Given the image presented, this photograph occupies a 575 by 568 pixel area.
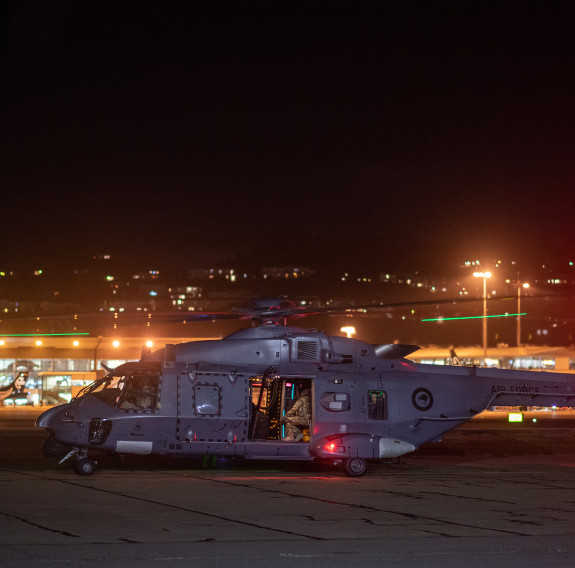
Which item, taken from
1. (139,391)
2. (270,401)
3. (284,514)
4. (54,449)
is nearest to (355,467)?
(270,401)

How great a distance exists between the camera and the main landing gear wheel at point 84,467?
16.9 metres

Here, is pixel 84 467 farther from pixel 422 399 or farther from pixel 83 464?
pixel 422 399

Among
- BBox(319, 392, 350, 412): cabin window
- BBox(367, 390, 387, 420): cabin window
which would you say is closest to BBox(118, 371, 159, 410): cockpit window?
BBox(319, 392, 350, 412): cabin window

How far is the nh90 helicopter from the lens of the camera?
17766mm

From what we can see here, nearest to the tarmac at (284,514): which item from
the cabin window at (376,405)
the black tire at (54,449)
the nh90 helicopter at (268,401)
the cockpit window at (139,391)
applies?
the black tire at (54,449)

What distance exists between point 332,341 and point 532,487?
18.7 ft

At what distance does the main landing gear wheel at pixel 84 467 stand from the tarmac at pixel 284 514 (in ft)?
0.71

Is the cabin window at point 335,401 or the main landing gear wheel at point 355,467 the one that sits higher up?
the cabin window at point 335,401

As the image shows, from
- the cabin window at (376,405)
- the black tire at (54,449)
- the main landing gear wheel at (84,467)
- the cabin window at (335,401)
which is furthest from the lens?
the cabin window at (376,405)

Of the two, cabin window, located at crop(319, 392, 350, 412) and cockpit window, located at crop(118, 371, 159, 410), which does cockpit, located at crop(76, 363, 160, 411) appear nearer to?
cockpit window, located at crop(118, 371, 159, 410)

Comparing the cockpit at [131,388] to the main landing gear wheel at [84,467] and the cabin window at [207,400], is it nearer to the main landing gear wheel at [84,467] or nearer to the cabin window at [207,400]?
the cabin window at [207,400]

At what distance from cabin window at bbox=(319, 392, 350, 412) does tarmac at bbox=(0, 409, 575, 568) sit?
1578mm

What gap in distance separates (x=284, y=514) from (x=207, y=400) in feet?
19.0

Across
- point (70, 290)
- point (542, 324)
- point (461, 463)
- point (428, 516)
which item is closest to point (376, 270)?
point (542, 324)
